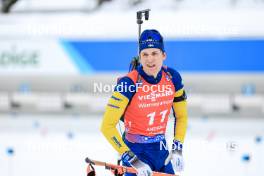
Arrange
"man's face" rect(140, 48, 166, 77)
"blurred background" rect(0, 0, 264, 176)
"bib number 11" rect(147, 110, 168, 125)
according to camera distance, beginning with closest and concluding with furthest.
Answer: "man's face" rect(140, 48, 166, 77) → "bib number 11" rect(147, 110, 168, 125) → "blurred background" rect(0, 0, 264, 176)

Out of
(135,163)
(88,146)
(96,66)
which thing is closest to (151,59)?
(135,163)

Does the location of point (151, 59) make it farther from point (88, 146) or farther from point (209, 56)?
point (209, 56)

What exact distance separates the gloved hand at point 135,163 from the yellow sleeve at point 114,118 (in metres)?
0.02

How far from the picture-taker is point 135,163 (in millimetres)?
1657

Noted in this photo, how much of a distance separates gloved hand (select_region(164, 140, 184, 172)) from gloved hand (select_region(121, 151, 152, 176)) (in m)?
0.11

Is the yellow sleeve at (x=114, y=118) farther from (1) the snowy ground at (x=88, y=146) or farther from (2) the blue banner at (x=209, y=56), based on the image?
(2) the blue banner at (x=209, y=56)

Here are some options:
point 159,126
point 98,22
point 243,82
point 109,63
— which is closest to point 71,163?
point 159,126

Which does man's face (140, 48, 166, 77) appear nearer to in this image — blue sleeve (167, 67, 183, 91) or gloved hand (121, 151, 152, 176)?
blue sleeve (167, 67, 183, 91)

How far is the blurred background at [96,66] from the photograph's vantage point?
3688 millimetres

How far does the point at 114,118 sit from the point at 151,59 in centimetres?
24

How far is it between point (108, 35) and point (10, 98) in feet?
3.64

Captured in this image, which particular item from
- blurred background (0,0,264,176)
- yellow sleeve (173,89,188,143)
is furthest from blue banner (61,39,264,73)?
yellow sleeve (173,89,188,143)

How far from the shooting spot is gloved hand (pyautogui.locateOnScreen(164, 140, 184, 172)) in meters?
1.71

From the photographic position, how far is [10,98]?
4.51 meters
